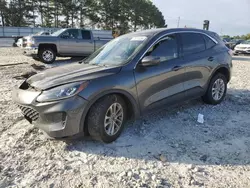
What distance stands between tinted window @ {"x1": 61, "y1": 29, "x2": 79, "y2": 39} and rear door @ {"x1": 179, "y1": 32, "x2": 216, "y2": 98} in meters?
7.98

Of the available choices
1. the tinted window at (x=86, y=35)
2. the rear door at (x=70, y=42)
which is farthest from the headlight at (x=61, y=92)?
the tinted window at (x=86, y=35)

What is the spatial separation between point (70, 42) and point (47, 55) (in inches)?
52.0

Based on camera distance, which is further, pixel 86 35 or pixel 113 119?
pixel 86 35

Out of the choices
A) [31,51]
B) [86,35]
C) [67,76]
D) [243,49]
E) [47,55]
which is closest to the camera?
[67,76]

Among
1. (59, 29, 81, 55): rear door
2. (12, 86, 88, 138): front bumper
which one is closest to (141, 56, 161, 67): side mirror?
(12, 86, 88, 138): front bumper

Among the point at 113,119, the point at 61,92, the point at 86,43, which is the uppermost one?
the point at 86,43

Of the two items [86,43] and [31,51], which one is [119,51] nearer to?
[31,51]

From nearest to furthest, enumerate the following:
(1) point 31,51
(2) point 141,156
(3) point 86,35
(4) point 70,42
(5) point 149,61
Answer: (2) point 141,156 → (5) point 149,61 → (1) point 31,51 → (4) point 70,42 → (3) point 86,35

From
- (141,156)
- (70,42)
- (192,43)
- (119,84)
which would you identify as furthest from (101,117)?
(70,42)

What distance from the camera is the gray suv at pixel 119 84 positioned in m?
3.16

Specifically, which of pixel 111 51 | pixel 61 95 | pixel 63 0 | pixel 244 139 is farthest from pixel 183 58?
pixel 63 0

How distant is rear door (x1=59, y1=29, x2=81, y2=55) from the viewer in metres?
11.4

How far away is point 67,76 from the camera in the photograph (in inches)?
136

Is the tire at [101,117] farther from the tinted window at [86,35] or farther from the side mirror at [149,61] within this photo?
the tinted window at [86,35]
